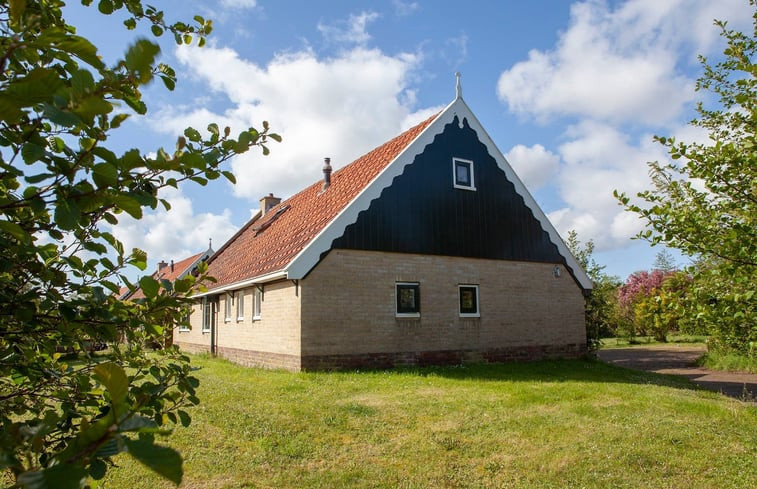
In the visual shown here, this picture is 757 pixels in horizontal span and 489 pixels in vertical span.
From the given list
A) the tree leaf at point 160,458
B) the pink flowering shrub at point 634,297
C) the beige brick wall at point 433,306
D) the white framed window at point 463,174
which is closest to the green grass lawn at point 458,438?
the beige brick wall at point 433,306

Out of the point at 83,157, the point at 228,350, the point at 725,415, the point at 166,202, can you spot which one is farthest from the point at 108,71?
the point at 228,350

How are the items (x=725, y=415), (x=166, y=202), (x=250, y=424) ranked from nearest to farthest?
1. (x=166, y=202)
2. (x=250, y=424)
3. (x=725, y=415)

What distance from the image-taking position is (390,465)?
21.1 feet

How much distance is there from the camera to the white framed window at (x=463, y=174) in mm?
16719

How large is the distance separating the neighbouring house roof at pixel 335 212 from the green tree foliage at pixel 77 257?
11.3m

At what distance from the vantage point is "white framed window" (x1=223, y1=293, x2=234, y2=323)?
19500mm

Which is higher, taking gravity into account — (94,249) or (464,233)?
(464,233)

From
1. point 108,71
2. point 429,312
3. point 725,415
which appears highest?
point 108,71

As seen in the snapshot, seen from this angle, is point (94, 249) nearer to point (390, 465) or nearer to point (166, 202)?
point (166, 202)

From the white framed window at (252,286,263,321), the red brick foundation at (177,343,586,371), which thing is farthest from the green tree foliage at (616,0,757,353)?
the white framed window at (252,286,263,321)

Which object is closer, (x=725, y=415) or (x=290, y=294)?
(x=725, y=415)

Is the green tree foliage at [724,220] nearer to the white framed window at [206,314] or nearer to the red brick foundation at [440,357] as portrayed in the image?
the red brick foundation at [440,357]

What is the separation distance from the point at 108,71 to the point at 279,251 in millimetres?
15326

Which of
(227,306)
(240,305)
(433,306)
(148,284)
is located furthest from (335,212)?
(148,284)
